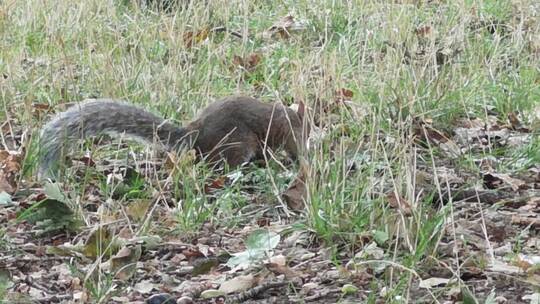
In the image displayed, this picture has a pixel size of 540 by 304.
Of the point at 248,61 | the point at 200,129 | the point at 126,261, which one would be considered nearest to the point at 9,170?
the point at 200,129

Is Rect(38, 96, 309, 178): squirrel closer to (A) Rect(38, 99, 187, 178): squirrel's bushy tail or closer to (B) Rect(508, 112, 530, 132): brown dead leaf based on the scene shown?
(A) Rect(38, 99, 187, 178): squirrel's bushy tail

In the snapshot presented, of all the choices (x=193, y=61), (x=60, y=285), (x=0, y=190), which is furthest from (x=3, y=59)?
(x=60, y=285)

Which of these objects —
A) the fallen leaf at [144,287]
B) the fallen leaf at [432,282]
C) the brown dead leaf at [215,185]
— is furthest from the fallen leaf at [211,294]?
the brown dead leaf at [215,185]

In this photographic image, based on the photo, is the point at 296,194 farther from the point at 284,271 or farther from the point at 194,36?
the point at 194,36

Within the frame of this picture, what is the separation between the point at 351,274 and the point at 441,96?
76.6 inches

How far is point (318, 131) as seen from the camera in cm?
346

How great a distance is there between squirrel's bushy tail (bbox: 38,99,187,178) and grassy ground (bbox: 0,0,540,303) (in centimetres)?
9

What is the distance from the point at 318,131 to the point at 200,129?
587 mm

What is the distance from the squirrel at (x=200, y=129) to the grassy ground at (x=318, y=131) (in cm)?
9

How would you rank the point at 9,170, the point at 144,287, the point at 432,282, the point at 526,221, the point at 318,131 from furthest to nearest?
the point at 9,170 → the point at 318,131 → the point at 526,221 → the point at 144,287 → the point at 432,282

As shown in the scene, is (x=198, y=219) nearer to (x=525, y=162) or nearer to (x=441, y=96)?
(x=525, y=162)

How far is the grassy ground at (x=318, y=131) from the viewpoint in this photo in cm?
266

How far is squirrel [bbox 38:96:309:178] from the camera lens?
356 cm

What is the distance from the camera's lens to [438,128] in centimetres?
423
